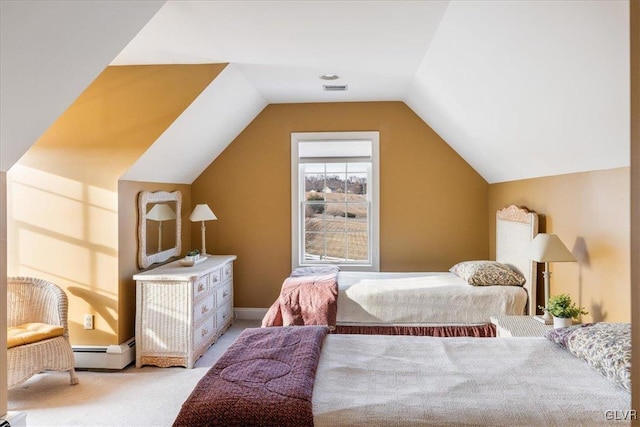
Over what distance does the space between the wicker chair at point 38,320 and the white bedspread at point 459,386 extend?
218 centimetres

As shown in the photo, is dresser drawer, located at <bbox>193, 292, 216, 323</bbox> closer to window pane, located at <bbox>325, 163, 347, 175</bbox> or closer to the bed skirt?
the bed skirt

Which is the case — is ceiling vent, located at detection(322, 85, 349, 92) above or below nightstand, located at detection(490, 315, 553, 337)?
above

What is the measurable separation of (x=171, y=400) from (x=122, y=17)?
2512 mm

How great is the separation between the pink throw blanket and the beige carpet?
0.77m

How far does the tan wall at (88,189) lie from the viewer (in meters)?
3.85

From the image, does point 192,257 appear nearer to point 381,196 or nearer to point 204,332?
point 204,332

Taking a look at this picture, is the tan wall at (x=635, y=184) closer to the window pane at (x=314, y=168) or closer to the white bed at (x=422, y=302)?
the white bed at (x=422, y=302)

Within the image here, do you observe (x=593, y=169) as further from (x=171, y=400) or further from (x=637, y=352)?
(x=171, y=400)

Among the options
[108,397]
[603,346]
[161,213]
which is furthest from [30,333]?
[603,346]

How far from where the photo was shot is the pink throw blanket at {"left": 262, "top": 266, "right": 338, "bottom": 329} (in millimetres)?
3857

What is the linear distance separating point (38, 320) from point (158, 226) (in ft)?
4.30

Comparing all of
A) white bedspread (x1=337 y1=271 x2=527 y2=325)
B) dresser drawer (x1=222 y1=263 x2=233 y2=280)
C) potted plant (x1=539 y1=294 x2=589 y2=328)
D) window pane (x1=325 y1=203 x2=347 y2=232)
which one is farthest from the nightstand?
dresser drawer (x1=222 y1=263 x2=233 y2=280)

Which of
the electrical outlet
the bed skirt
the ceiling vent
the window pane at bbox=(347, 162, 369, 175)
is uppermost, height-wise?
the ceiling vent

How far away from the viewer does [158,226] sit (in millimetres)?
4590
